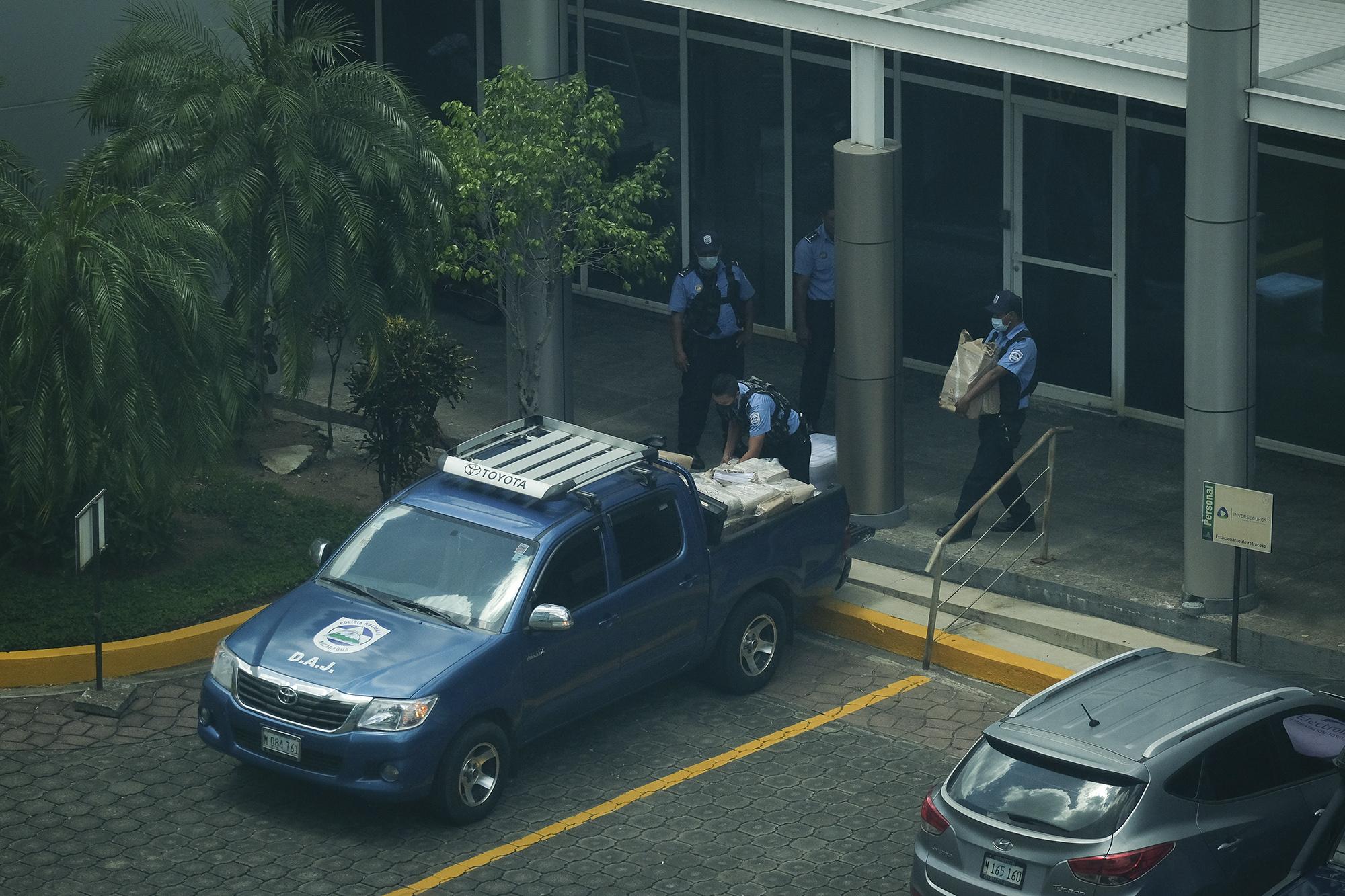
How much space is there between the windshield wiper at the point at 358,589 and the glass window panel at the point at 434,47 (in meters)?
10.3

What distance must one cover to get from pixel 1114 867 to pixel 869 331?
654cm

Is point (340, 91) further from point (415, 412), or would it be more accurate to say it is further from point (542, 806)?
point (542, 806)

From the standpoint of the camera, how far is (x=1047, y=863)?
9.02 meters

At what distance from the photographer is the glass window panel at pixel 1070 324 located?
17703 millimetres

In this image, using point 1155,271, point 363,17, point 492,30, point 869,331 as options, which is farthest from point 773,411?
point 363,17

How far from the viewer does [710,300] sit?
53.7ft

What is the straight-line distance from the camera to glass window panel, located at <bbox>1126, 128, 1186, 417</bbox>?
16969 millimetres

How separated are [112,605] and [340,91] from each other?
4.15 m

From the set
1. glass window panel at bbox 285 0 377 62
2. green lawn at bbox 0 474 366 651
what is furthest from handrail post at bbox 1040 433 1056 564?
glass window panel at bbox 285 0 377 62

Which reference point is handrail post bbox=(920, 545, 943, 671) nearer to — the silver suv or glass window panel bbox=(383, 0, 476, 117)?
the silver suv

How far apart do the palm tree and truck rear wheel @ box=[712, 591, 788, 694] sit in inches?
154

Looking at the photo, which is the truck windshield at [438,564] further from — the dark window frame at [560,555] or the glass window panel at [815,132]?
the glass window panel at [815,132]

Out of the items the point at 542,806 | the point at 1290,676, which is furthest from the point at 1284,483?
the point at 542,806

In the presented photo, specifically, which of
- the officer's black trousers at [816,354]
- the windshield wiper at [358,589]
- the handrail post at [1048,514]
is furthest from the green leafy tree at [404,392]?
the handrail post at [1048,514]
